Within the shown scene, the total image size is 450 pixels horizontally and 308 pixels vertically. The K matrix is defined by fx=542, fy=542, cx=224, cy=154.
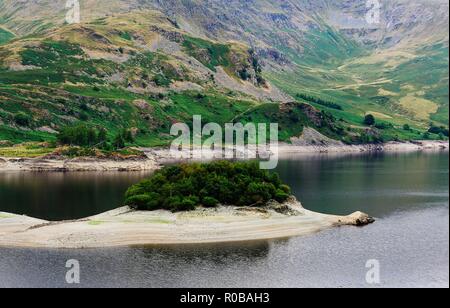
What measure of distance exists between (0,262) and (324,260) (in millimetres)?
46768

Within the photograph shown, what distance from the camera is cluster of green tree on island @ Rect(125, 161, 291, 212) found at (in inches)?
4075

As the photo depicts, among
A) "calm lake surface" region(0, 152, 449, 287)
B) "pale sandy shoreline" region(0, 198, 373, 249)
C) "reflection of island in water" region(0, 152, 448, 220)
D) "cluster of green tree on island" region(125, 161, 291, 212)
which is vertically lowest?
"calm lake surface" region(0, 152, 449, 287)

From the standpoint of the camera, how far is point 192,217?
98.8 meters

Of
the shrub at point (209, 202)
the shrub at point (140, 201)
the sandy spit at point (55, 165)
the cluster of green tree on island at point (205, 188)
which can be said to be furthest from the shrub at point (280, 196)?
the sandy spit at point (55, 165)

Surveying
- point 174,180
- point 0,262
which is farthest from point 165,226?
point 0,262

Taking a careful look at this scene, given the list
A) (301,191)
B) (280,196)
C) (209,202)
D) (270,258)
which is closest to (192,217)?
(209,202)

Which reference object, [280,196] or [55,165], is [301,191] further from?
[55,165]

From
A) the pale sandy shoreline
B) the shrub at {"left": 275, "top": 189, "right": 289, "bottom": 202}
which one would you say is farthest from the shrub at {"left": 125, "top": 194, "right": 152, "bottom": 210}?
the shrub at {"left": 275, "top": 189, "right": 289, "bottom": 202}

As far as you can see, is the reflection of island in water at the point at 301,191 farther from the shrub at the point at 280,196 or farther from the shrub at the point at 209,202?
the shrub at the point at 209,202

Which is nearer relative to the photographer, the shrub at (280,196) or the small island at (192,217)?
the small island at (192,217)

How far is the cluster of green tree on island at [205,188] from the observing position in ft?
340

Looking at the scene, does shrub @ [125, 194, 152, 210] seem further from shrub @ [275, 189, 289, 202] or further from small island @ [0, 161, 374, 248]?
shrub @ [275, 189, 289, 202]

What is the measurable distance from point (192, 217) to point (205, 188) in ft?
29.9

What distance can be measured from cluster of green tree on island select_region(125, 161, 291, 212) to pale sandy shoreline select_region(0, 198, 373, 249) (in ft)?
7.49
